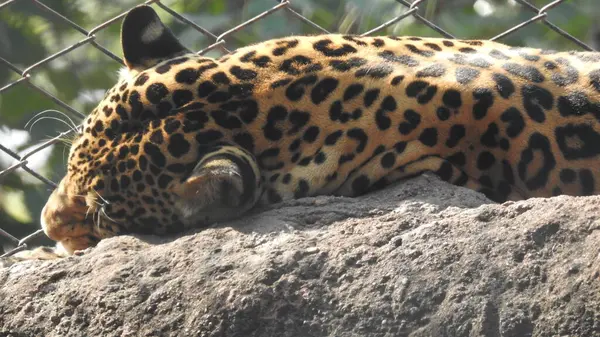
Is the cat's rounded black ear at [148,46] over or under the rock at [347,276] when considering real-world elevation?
A: over

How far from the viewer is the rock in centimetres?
367

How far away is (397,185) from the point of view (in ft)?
15.3

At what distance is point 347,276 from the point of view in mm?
3934

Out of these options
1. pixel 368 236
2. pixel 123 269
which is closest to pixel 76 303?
pixel 123 269

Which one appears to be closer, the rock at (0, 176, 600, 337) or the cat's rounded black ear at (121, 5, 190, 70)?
the rock at (0, 176, 600, 337)

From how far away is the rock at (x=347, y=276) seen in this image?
367 centimetres

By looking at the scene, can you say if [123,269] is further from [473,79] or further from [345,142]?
[473,79]

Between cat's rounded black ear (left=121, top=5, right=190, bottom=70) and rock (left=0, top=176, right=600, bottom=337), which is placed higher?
cat's rounded black ear (left=121, top=5, right=190, bottom=70)

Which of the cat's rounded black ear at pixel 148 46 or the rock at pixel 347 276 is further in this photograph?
the cat's rounded black ear at pixel 148 46

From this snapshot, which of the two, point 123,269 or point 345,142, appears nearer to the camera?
point 123,269

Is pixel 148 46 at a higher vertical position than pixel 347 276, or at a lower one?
higher

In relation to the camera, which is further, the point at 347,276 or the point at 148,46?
the point at 148,46

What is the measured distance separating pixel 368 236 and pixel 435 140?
72 centimetres

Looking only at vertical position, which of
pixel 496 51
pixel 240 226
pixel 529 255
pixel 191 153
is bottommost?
pixel 529 255
